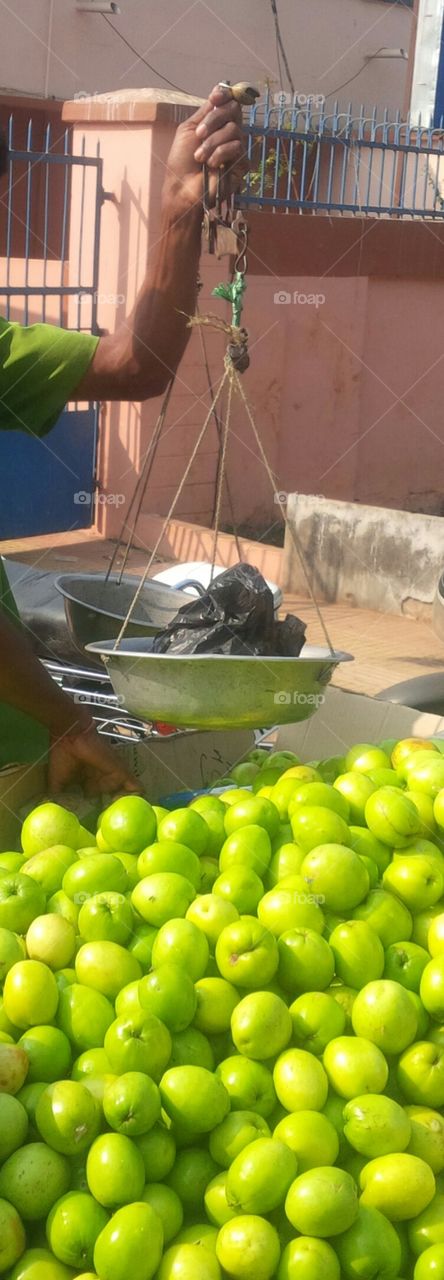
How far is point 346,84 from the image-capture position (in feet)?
53.2

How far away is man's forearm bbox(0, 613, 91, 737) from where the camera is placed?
73.8 inches

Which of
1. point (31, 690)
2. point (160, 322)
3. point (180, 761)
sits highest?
point (160, 322)

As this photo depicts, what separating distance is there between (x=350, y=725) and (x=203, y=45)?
13.6m

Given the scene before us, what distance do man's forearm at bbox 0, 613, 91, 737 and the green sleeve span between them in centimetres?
37

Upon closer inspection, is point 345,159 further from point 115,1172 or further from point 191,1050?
point 115,1172

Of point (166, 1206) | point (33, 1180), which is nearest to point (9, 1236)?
point (33, 1180)

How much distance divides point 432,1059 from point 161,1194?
14.2 inches

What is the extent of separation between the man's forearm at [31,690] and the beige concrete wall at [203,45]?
1128 cm

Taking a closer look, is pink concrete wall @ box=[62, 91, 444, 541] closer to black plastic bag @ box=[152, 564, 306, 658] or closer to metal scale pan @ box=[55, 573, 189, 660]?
metal scale pan @ box=[55, 573, 189, 660]

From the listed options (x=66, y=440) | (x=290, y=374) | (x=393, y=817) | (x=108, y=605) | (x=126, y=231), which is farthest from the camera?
(x=290, y=374)

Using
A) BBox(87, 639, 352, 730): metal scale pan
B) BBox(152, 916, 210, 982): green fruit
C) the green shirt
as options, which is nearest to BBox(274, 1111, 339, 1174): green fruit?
BBox(152, 916, 210, 982): green fruit

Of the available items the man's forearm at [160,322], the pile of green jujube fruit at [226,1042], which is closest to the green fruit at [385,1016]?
the pile of green jujube fruit at [226,1042]

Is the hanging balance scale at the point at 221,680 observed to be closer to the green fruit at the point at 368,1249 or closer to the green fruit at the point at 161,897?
the green fruit at the point at 161,897

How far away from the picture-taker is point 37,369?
2039 millimetres
